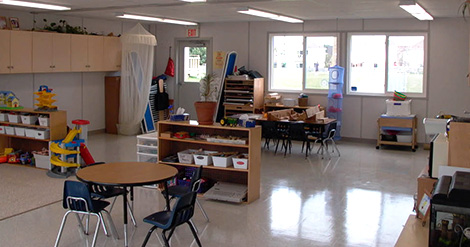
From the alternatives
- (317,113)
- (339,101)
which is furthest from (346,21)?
(317,113)

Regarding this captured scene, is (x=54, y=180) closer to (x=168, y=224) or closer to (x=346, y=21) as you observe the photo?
(x=168, y=224)

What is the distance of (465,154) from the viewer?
13.0ft

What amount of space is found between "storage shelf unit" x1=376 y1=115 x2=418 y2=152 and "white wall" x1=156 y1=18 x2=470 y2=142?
0.42 metres

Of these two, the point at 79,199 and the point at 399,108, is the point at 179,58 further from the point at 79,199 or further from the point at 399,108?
the point at 79,199

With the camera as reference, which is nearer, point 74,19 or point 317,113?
point 317,113

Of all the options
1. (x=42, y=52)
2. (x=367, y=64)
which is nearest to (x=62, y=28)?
(x=42, y=52)

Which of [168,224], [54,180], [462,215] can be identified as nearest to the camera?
[462,215]

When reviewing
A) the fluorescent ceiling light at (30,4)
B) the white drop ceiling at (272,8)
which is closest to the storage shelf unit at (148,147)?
the white drop ceiling at (272,8)

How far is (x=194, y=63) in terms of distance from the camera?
14.0 meters

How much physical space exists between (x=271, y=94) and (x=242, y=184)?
218 inches

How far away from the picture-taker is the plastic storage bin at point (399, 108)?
11.1 m

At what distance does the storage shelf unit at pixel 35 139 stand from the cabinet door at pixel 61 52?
1875mm

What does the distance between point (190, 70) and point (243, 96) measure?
2345 mm

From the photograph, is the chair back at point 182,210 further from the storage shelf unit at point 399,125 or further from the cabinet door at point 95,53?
the cabinet door at point 95,53
